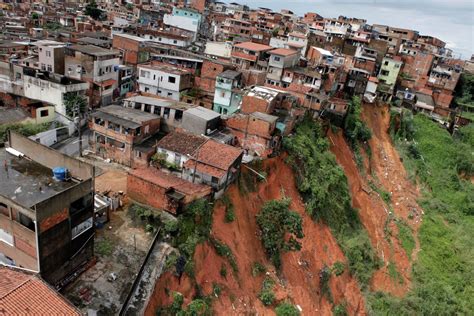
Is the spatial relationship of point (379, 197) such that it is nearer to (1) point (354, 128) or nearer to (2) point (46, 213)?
(1) point (354, 128)

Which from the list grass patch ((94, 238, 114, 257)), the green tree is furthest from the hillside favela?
the green tree

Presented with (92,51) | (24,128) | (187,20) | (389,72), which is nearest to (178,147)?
(24,128)

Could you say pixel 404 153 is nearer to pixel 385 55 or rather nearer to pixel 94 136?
pixel 385 55

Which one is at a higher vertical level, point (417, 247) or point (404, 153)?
point (404, 153)

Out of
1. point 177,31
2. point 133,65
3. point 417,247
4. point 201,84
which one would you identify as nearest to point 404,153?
point 417,247

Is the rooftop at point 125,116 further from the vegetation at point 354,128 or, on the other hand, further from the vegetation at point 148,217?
the vegetation at point 354,128

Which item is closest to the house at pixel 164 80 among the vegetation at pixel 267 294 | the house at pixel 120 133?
the house at pixel 120 133
